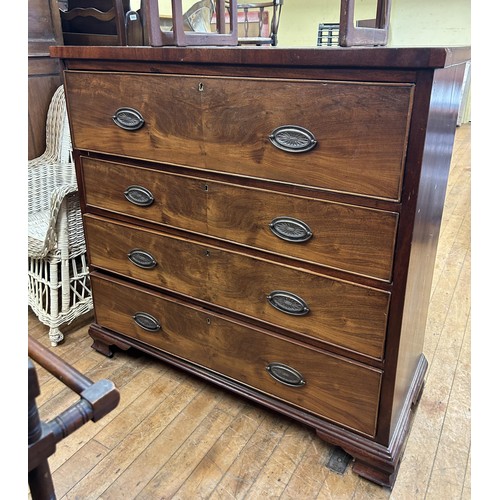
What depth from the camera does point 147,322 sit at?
5.04ft

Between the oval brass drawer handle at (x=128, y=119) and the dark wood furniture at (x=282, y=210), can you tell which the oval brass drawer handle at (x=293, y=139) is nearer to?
the dark wood furniture at (x=282, y=210)

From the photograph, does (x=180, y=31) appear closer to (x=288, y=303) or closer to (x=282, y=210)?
(x=282, y=210)

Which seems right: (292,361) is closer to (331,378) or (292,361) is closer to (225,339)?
(331,378)

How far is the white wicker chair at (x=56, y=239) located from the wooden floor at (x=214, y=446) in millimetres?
179

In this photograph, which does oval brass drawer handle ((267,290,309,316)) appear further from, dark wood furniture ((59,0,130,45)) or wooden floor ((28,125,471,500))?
dark wood furniture ((59,0,130,45))

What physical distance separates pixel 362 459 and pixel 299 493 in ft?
0.61

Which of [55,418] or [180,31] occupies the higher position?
[180,31]

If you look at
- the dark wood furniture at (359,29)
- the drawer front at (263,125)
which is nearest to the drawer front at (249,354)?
the drawer front at (263,125)

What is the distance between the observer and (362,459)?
1216 mm

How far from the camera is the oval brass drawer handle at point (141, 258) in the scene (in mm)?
1425

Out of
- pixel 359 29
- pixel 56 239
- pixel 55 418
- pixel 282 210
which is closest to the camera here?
pixel 55 418

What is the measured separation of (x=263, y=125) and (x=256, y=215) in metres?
0.22

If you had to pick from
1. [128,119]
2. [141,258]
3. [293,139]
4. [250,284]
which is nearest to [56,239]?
[141,258]

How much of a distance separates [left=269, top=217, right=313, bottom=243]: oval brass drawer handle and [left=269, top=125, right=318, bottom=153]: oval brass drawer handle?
17 centimetres
